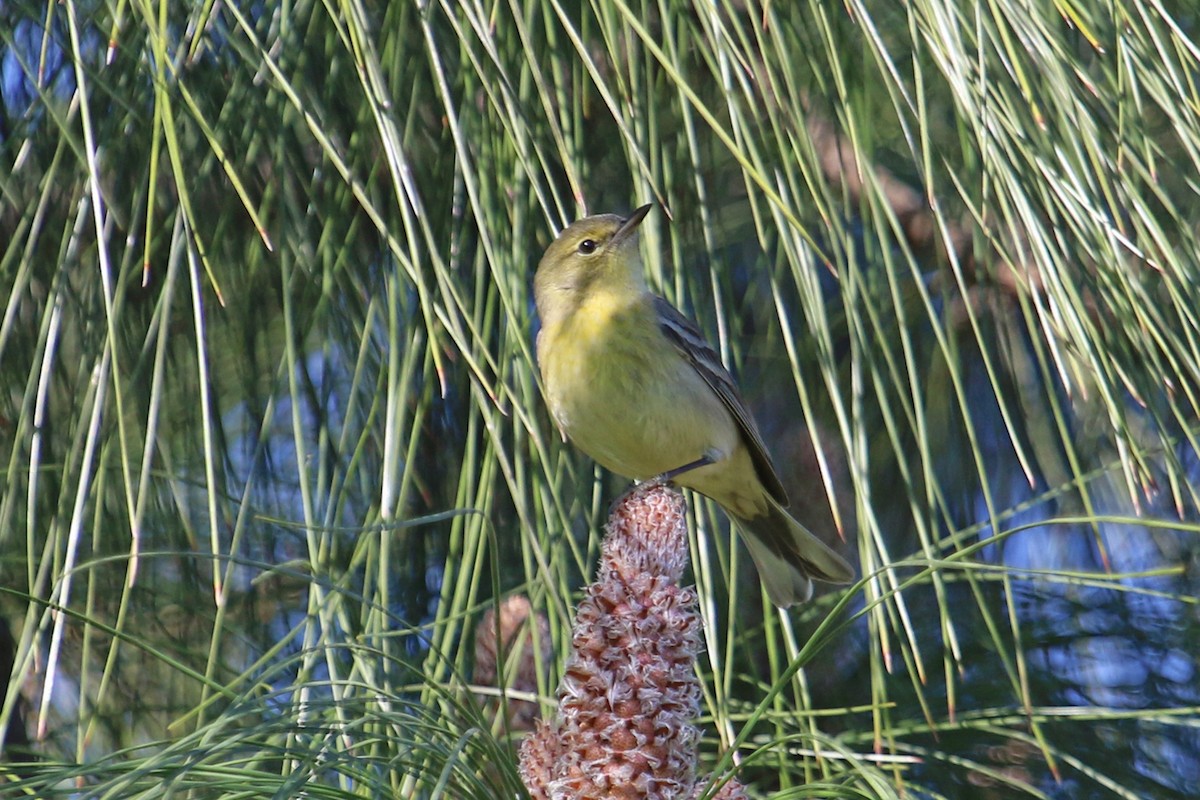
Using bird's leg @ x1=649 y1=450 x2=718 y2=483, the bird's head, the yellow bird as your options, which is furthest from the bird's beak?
bird's leg @ x1=649 y1=450 x2=718 y2=483

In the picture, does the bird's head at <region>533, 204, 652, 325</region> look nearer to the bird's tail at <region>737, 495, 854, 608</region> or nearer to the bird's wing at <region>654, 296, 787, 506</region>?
the bird's wing at <region>654, 296, 787, 506</region>

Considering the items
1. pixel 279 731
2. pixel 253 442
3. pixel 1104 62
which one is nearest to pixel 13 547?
pixel 253 442

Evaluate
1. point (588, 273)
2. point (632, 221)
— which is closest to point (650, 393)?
point (588, 273)

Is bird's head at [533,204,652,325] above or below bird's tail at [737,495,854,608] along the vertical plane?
above

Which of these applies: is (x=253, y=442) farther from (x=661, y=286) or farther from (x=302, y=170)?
(x=661, y=286)

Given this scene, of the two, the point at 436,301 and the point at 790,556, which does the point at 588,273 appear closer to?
the point at 790,556

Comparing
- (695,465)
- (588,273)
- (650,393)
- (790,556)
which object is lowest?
(790,556)

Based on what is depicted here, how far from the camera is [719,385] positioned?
2963mm

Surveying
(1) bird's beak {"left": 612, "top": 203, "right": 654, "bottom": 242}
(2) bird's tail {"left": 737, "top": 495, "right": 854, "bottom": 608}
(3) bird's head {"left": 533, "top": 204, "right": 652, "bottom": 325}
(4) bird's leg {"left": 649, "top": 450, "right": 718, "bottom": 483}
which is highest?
(3) bird's head {"left": 533, "top": 204, "right": 652, "bottom": 325}

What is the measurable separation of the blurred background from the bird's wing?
0.44 meters

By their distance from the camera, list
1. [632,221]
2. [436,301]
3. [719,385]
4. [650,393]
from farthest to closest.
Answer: [719,385]
[650,393]
[632,221]
[436,301]

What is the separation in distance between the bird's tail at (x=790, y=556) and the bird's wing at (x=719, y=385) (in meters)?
0.06

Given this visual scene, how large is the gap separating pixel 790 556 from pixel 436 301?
128cm

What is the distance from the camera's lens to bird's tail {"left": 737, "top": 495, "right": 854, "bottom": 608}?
2.54 metres
